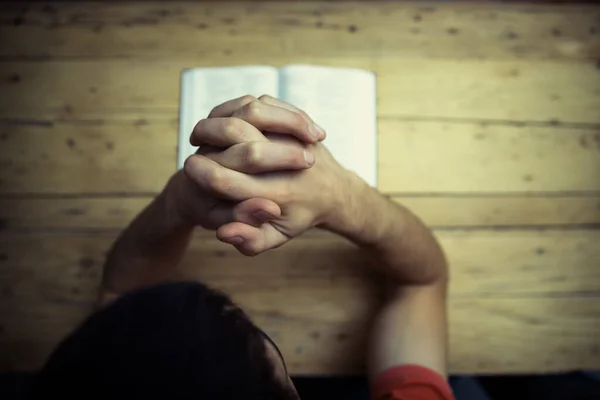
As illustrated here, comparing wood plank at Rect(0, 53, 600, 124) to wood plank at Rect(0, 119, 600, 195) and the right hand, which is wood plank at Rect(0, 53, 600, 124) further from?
the right hand

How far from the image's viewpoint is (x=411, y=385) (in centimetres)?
55

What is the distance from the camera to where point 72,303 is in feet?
2.60

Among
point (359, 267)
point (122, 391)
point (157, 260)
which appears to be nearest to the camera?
point (122, 391)

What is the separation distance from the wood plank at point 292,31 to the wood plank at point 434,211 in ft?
0.86

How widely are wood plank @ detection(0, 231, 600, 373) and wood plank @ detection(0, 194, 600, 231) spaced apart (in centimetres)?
2

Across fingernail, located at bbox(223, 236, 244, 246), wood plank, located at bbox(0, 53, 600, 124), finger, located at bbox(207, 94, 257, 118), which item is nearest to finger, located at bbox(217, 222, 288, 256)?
fingernail, located at bbox(223, 236, 244, 246)

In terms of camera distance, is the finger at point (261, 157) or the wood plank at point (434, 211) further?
the wood plank at point (434, 211)

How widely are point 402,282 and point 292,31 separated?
481 mm

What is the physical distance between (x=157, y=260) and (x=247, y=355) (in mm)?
330

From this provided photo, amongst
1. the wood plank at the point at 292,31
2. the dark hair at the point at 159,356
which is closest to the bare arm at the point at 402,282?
the dark hair at the point at 159,356

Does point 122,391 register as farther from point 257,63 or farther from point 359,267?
point 257,63

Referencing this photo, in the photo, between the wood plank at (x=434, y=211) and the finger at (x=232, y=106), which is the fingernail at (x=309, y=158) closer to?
the finger at (x=232, y=106)

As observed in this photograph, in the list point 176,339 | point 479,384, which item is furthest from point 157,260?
point 479,384

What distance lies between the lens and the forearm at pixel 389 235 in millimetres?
518
